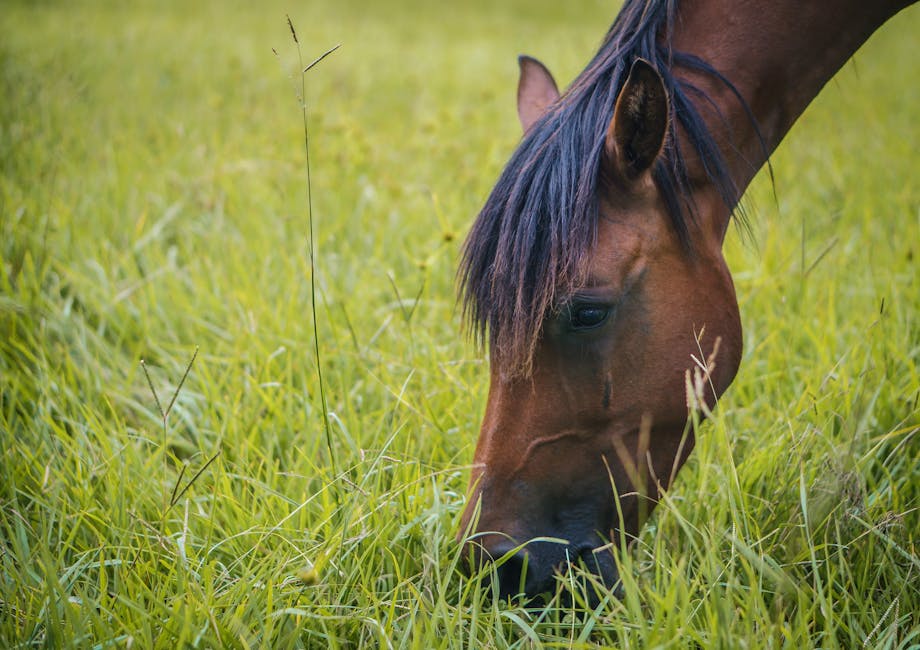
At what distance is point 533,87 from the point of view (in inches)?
85.1

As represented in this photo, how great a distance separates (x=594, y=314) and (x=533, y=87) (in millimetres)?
917

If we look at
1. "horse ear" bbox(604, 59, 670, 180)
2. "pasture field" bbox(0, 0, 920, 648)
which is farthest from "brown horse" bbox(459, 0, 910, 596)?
"pasture field" bbox(0, 0, 920, 648)

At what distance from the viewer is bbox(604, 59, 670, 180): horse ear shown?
58.0 inches

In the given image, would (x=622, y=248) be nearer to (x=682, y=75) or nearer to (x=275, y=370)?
(x=682, y=75)

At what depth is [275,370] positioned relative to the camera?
253cm

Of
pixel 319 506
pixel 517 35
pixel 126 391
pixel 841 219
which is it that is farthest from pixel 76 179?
pixel 517 35

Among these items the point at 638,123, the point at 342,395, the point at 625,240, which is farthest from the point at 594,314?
the point at 342,395

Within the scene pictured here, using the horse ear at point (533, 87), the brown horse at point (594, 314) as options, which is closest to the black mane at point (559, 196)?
the brown horse at point (594, 314)

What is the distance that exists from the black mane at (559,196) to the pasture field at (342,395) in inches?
14.7

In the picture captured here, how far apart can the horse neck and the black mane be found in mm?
51

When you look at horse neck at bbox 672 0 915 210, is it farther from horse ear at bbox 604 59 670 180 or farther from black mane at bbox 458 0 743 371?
horse ear at bbox 604 59 670 180

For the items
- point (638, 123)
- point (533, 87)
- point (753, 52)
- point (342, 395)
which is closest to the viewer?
point (638, 123)

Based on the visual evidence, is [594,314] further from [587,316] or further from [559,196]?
[559,196]

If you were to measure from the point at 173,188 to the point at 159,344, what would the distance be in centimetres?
154
